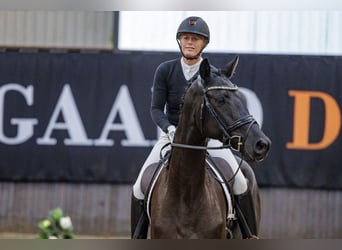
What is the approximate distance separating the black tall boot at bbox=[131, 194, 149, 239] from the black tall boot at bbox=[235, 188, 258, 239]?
1.71 ft

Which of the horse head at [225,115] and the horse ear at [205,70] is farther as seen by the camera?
the horse ear at [205,70]

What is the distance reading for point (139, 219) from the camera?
14.3 feet

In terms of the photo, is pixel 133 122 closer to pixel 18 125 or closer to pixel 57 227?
pixel 18 125

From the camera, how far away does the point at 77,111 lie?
838 cm

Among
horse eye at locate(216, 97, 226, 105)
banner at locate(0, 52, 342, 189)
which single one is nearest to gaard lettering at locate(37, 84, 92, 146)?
banner at locate(0, 52, 342, 189)

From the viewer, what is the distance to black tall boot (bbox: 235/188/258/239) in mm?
4516

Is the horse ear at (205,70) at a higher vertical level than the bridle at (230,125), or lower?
higher

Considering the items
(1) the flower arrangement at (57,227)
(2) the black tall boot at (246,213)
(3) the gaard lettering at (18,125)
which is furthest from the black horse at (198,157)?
(3) the gaard lettering at (18,125)

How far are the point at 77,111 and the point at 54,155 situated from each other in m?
0.50

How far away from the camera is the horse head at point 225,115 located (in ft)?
11.9

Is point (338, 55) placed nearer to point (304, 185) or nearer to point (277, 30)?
point (277, 30)

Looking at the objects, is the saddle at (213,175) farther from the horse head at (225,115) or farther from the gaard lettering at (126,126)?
the gaard lettering at (126,126)

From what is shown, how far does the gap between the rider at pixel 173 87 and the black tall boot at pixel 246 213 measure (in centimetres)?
12

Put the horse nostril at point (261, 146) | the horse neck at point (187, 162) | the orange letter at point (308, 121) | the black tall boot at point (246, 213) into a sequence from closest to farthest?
the horse nostril at point (261, 146)
the horse neck at point (187, 162)
the black tall boot at point (246, 213)
the orange letter at point (308, 121)
